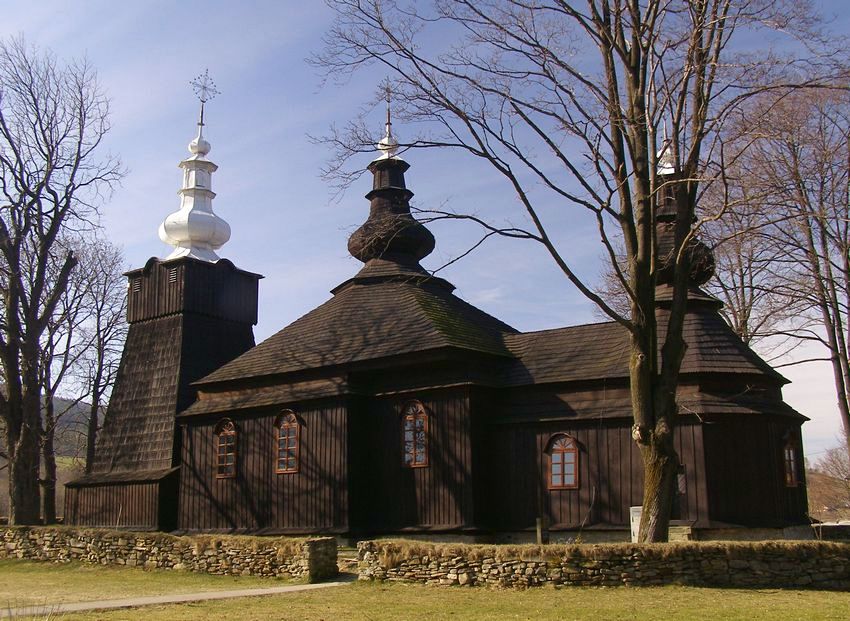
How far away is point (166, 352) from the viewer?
28125 mm

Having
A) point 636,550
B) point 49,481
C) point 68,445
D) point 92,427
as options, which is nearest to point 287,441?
point 636,550

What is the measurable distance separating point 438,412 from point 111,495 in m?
11.4

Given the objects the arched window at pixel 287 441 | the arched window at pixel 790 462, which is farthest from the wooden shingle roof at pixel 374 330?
the arched window at pixel 790 462

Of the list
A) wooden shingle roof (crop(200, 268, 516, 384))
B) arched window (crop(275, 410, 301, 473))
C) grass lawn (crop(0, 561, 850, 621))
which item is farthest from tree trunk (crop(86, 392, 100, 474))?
grass lawn (crop(0, 561, 850, 621))

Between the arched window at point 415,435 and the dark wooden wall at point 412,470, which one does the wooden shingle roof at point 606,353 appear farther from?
the arched window at point 415,435

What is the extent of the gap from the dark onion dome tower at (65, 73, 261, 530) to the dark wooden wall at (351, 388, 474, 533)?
6.92 meters


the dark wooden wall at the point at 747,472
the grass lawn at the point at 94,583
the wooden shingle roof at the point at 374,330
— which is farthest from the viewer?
the wooden shingle roof at the point at 374,330

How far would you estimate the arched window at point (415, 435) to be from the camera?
21219 millimetres

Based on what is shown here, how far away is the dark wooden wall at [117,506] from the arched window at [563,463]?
1149cm

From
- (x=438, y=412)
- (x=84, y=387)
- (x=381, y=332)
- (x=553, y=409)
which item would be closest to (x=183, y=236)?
(x=84, y=387)

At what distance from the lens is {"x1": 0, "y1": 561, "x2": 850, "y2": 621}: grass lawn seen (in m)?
11.5

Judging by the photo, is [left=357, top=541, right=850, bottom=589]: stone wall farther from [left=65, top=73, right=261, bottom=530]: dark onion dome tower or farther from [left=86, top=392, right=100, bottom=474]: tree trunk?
[left=86, top=392, right=100, bottom=474]: tree trunk

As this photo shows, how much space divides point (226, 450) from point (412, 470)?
5.73 meters

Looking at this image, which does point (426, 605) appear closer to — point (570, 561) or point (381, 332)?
point (570, 561)
